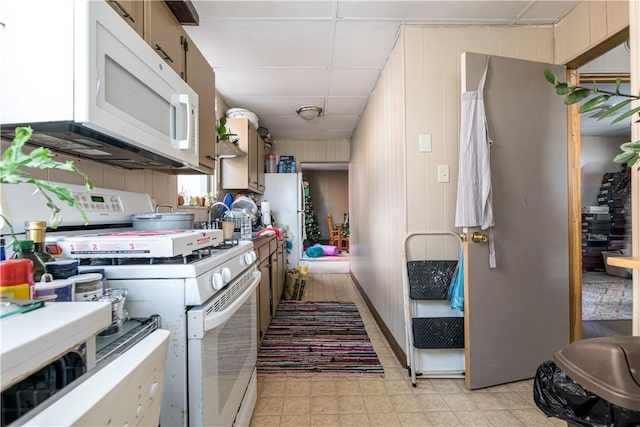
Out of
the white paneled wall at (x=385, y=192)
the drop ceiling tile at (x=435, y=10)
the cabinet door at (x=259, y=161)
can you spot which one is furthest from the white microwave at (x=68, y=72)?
the cabinet door at (x=259, y=161)

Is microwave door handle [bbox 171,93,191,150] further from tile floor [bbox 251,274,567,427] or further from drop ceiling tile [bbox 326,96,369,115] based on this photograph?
drop ceiling tile [bbox 326,96,369,115]

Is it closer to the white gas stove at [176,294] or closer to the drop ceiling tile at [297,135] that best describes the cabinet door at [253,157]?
the drop ceiling tile at [297,135]

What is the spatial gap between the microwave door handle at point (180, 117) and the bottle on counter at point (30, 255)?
28.0 inches

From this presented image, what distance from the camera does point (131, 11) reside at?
117 cm

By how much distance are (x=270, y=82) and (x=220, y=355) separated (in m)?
2.55

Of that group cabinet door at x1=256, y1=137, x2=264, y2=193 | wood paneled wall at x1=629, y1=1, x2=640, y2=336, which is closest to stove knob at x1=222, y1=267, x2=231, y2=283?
wood paneled wall at x1=629, y1=1, x2=640, y2=336

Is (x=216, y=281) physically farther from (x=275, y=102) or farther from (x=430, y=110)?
(x=275, y=102)

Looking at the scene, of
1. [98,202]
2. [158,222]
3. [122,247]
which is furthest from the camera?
[158,222]

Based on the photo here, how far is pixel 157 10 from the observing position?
4.52 ft

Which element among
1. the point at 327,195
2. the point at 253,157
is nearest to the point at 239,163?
the point at 253,157

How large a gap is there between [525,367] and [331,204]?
6718mm

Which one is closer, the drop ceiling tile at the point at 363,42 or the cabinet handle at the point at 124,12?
the cabinet handle at the point at 124,12

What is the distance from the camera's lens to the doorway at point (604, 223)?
10.9 feet

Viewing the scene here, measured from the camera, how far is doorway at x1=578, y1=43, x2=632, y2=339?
10.9 feet
